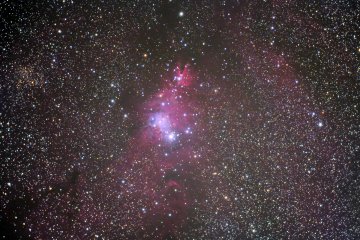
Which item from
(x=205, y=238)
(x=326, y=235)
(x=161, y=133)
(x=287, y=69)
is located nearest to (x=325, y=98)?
(x=287, y=69)

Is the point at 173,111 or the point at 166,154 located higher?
the point at 173,111

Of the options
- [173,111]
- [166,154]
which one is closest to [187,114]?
[173,111]

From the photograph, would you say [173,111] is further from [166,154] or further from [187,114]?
[166,154]

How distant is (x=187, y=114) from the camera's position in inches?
57.6

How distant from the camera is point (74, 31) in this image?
1433 mm

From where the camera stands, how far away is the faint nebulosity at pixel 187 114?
143 cm

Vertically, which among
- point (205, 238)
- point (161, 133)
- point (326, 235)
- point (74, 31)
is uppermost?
point (74, 31)

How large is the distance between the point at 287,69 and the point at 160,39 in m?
0.77

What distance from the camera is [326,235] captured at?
1486mm

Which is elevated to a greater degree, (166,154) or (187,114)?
(187,114)

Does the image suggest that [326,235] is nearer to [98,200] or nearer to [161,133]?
[161,133]

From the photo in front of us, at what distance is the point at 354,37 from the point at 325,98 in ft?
1.28

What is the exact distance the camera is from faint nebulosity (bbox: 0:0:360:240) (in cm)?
143

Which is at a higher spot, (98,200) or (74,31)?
(74,31)
